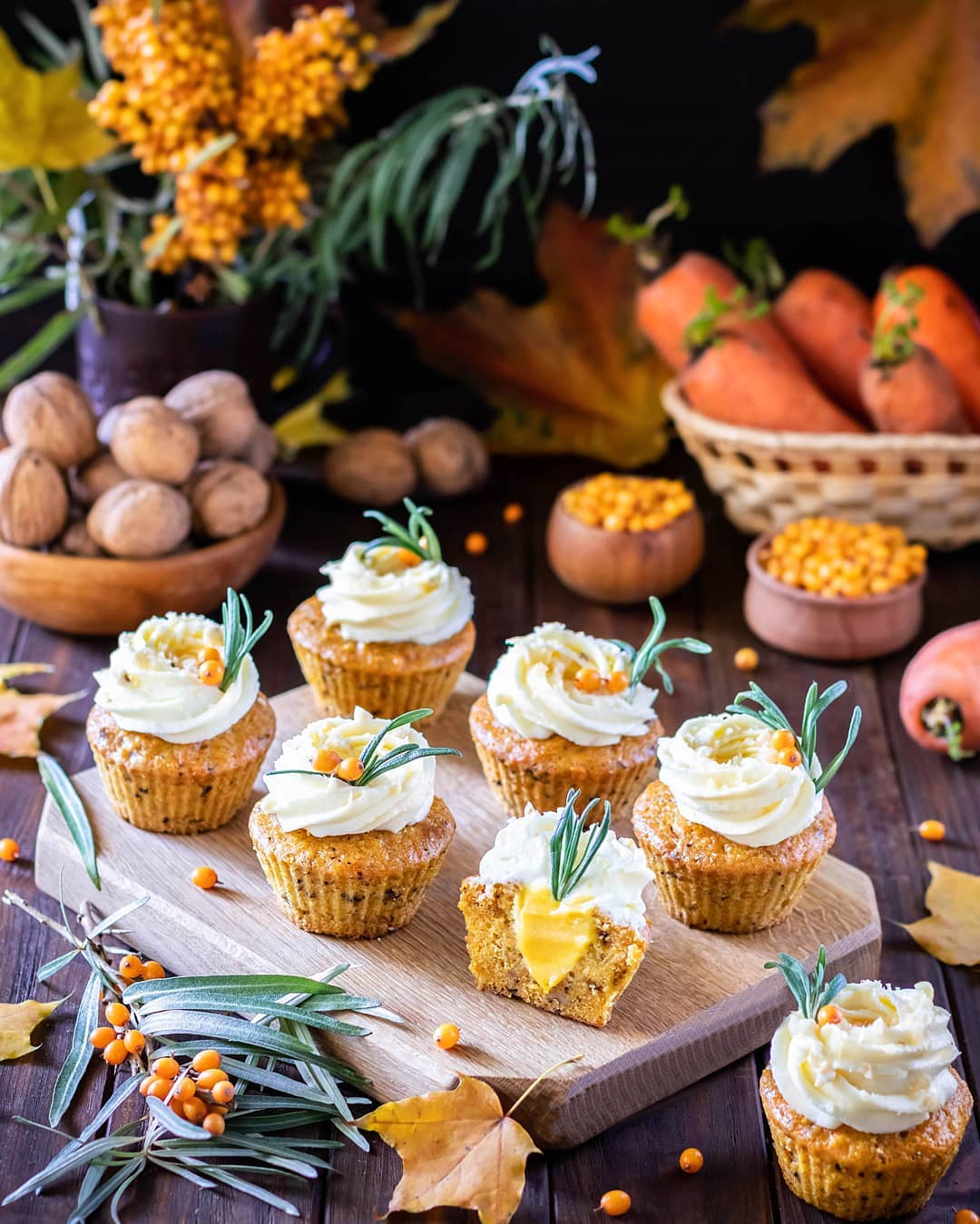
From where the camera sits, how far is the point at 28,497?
114 inches

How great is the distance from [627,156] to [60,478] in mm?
1657

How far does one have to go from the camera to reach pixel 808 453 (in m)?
3.23

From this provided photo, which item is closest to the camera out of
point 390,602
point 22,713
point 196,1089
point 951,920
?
point 196,1089

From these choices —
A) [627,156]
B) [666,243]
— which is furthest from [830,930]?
[627,156]

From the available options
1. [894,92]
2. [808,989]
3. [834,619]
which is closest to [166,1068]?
[808,989]

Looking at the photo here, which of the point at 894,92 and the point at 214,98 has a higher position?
the point at 214,98

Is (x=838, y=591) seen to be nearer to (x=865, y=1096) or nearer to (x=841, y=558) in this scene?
(x=841, y=558)

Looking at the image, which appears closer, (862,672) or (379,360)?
(862,672)

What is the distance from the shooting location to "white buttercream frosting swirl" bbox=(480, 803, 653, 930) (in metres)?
1.95

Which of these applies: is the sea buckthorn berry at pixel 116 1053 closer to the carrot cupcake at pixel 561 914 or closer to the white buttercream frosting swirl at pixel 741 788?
the carrot cupcake at pixel 561 914

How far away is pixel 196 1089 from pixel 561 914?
51 centimetres

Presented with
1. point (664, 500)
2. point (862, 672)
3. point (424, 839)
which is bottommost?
point (862, 672)

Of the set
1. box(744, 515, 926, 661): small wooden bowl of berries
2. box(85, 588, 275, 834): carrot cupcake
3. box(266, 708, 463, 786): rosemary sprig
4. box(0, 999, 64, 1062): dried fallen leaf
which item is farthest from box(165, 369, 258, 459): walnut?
box(0, 999, 64, 1062): dried fallen leaf

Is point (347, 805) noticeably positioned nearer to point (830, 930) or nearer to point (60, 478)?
point (830, 930)
